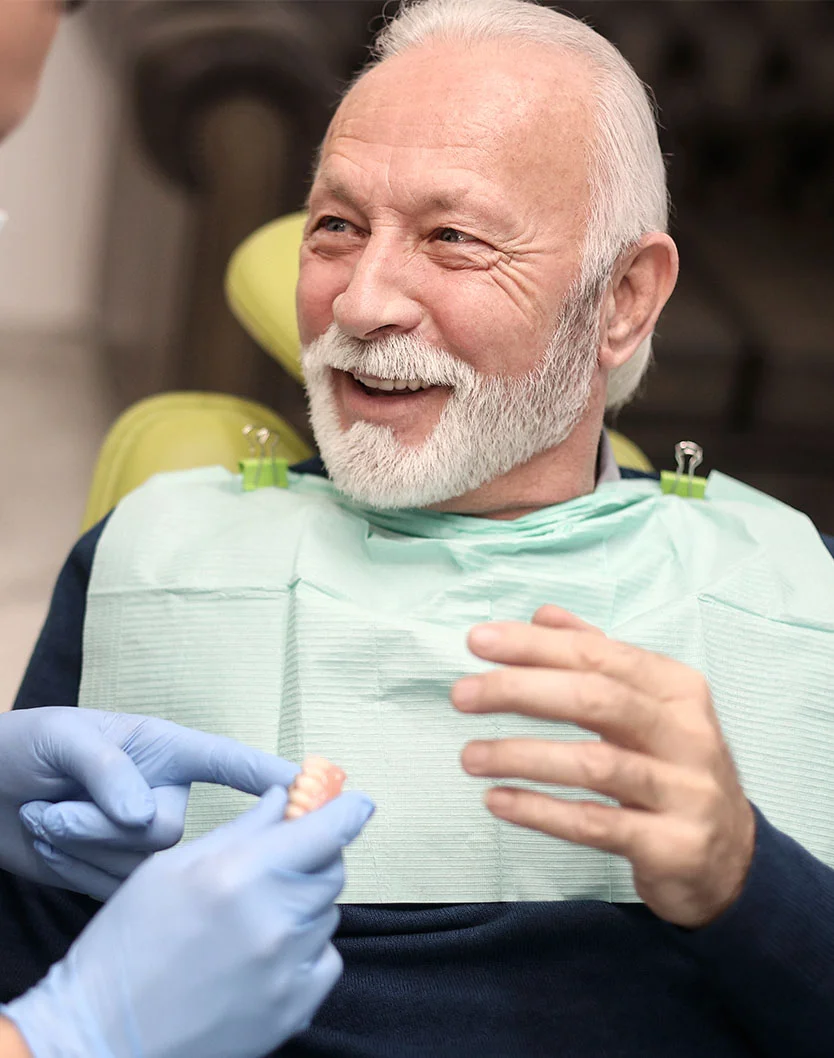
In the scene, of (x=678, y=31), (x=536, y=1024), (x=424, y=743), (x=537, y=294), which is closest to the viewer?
(x=536, y=1024)

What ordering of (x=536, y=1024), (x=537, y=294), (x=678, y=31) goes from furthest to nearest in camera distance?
1. (x=678, y=31)
2. (x=537, y=294)
3. (x=536, y=1024)

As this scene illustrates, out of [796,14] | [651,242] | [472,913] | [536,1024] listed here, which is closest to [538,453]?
[651,242]

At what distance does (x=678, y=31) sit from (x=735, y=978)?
8.05ft

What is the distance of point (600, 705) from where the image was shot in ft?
2.88

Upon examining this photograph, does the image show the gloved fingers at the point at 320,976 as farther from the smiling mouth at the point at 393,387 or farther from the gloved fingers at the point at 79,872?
the smiling mouth at the point at 393,387

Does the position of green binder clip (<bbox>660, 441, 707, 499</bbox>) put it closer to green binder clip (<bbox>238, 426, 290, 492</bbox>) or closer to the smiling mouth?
the smiling mouth

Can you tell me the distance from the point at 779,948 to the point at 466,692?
393mm

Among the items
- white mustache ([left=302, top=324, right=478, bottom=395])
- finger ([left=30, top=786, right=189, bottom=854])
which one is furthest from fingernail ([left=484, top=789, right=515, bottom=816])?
white mustache ([left=302, top=324, right=478, bottom=395])

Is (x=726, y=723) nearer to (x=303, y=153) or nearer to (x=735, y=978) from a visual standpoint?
(x=735, y=978)

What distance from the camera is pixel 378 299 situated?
1.33 m

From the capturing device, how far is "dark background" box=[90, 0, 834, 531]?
284cm

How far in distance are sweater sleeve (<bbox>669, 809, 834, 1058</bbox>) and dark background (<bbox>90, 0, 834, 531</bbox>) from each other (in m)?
1.95

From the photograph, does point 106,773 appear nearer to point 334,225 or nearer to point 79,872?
point 79,872

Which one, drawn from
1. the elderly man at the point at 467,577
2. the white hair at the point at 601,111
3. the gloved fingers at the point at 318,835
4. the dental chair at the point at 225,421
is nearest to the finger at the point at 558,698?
the gloved fingers at the point at 318,835
